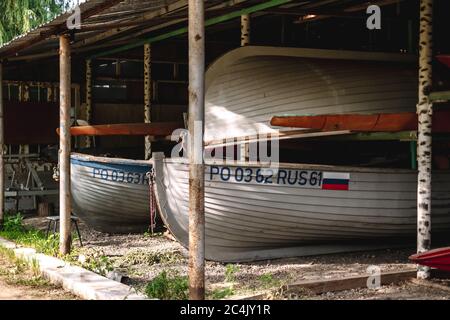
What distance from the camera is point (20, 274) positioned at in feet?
25.6

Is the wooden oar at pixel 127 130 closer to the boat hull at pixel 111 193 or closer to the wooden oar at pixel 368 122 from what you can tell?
the boat hull at pixel 111 193

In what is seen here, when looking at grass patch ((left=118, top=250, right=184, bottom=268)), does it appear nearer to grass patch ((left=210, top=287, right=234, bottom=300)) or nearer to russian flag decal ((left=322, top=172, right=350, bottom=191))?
russian flag decal ((left=322, top=172, right=350, bottom=191))

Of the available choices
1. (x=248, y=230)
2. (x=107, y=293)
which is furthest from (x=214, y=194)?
(x=107, y=293)

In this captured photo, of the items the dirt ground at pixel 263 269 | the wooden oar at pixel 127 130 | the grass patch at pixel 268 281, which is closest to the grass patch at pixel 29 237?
the dirt ground at pixel 263 269

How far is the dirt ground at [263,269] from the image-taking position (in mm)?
6566

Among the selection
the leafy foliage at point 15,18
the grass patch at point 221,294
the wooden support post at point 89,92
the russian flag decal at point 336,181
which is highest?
the leafy foliage at point 15,18

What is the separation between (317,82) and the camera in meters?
8.88

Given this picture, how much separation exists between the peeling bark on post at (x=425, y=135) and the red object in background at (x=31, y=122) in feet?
30.4

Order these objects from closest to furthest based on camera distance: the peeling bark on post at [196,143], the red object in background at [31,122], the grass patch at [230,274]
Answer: the peeling bark on post at [196,143], the grass patch at [230,274], the red object in background at [31,122]

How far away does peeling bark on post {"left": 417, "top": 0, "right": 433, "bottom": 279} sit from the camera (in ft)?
23.2

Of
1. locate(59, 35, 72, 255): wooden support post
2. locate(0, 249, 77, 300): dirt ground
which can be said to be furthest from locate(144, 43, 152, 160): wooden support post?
locate(0, 249, 77, 300): dirt ground

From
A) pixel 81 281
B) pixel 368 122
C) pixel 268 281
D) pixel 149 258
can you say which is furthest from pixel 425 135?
pixel 81 281
